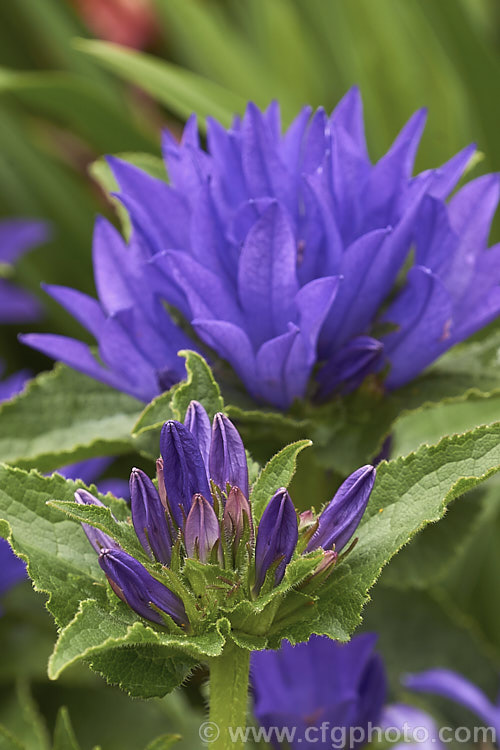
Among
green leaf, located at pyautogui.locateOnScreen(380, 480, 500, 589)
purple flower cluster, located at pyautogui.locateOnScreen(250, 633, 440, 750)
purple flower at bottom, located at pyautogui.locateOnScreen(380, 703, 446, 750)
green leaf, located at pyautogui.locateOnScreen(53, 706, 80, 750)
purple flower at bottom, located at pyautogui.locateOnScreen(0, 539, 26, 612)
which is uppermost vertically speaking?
green leaf, located at pyautogui.locateOnScreen(380, 480, 500, 589)

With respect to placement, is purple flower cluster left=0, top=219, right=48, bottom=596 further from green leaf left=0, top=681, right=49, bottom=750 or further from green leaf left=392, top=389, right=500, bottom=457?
green leaf left=392, top=389, right=500, bottom=457

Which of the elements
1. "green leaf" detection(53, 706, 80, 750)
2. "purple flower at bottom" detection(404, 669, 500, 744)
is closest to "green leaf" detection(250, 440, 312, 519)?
"green leaf" detection(53, 706, 80, 750)

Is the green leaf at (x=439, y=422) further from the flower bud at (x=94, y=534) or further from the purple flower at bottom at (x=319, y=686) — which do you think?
the flower bud at (x=94, y=534)

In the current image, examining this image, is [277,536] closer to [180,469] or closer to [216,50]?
[180,469]

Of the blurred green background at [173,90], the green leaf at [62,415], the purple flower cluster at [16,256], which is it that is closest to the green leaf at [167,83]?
the blurred green background at [173,90]

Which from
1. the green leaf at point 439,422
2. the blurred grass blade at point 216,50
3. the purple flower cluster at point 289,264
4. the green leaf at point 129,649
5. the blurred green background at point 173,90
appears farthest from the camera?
the blurred grass blade at point 216,50

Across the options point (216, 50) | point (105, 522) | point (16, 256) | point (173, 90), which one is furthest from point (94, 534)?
point (216, 50)
